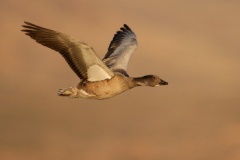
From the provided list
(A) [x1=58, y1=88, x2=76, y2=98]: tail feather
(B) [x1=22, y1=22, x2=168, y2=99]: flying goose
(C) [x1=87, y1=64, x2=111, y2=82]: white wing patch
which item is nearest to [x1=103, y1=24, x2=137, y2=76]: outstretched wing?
(B) [x1=22, y1=22, x2=168, y2=99]: flying goose

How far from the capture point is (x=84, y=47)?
15.8 metres

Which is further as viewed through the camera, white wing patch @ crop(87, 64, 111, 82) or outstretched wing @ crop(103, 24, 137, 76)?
outstretched wing @ crop(103, 24, 137, 76)

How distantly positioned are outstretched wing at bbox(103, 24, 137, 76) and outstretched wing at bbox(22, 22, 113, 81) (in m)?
1.82

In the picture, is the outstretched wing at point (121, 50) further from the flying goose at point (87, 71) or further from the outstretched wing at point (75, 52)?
the outstretched wing at point (75, 52)

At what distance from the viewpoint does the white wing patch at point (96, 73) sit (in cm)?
1650

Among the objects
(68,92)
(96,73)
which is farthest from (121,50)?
(68,92)

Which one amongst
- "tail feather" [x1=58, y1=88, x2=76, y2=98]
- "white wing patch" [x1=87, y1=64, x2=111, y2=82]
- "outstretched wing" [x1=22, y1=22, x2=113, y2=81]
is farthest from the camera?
"tail feather" [x1=58, y1=88, x2=76, y2=98]

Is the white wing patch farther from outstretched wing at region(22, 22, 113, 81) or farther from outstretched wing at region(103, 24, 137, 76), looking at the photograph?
outstretched wing at region(103, 24, 137, 76)

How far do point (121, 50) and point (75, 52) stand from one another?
172 inches

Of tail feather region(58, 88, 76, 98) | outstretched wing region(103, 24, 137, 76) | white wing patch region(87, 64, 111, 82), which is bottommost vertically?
tail feather region(58, 88, 76, 98)

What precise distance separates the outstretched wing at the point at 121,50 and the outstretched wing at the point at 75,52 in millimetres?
1818

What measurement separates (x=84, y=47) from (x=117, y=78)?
1.61 metres

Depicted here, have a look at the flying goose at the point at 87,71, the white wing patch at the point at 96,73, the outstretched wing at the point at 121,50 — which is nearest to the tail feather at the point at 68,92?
the flying goose at the point at 87,71

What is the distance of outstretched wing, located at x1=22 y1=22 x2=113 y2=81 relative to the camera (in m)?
15.7
